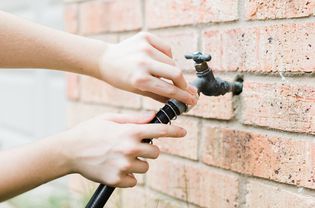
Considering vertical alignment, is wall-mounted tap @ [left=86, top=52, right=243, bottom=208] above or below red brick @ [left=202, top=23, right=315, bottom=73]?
below

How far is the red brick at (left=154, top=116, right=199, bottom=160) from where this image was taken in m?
1.34

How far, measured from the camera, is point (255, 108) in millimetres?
1159

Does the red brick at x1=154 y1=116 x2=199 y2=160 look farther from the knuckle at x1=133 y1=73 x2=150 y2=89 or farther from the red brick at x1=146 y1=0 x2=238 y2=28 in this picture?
the knuckle at x1=133 y1=73 x2=150 y2=89

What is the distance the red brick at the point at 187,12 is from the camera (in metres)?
1.22

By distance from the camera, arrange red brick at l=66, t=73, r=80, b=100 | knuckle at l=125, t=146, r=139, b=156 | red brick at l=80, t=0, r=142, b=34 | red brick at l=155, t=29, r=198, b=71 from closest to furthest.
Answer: knuckle at l=125, t=146, r=139, b=156 → red brick at l=155, t=29, r=198, b=71 → red brick at l=80, t=0, r=142, b=34 → red brick at l=66, t=73, r=80, b=100

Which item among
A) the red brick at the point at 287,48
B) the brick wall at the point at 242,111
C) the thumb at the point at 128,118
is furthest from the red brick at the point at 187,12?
the thumb at the point at 128,118

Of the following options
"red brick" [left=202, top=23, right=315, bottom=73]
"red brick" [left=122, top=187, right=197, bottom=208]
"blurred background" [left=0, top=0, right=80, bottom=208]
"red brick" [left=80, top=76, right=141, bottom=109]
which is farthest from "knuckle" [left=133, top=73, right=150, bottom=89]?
"blurred background" [left=0, top=0, right=80, bottom=208]

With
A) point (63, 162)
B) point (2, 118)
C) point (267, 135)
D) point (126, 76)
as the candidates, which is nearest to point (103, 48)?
point (126, 76)

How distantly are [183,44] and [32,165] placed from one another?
0.53 m

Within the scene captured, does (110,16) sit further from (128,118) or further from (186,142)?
(128,118)

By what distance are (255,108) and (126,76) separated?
0.30 m

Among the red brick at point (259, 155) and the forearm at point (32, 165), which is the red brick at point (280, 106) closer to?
the red brick at point (259, 155)

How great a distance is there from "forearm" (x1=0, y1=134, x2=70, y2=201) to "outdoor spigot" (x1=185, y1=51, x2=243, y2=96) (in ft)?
1.03

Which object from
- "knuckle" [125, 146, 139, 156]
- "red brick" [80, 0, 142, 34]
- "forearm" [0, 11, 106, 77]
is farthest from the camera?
"red brick" [80, 0, 142, 34]
